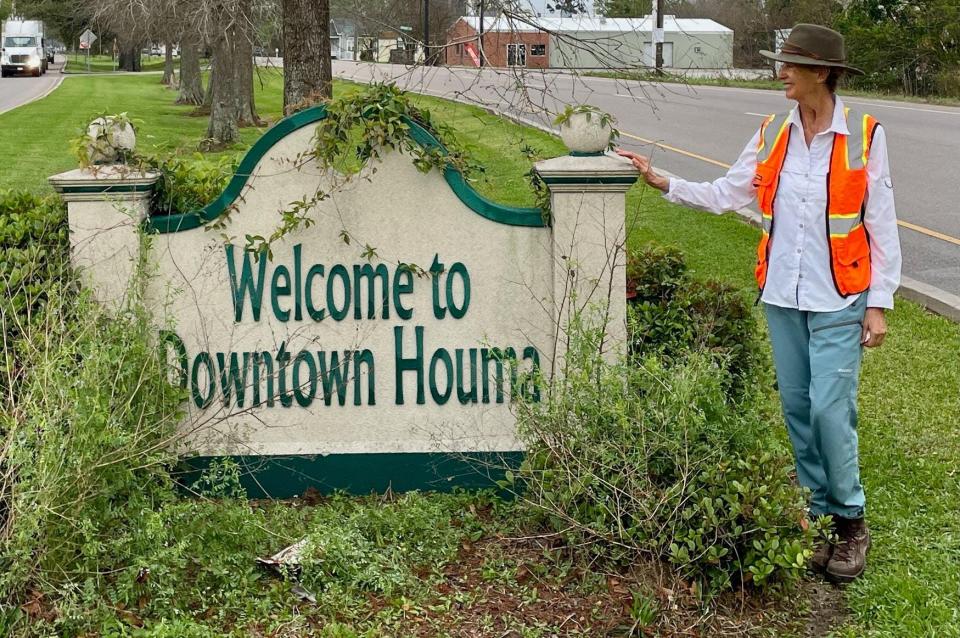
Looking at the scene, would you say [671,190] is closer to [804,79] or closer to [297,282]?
[804,79]

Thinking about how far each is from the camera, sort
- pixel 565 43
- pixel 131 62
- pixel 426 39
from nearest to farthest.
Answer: pixel 565 43
pixel 426 39
pixel 131 62

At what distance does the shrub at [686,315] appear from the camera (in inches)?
206

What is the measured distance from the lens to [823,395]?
13.9 feet

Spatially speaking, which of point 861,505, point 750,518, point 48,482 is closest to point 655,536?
point 750,518

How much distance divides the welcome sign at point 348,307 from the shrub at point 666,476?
0.59 meters

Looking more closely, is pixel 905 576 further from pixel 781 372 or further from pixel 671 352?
pixel 671 352

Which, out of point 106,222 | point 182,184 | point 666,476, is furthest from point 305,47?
point 666,476

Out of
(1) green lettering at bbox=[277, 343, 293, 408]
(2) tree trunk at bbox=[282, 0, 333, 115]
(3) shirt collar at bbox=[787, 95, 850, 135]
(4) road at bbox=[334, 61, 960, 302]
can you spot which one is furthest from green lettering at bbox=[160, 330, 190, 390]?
(2) tree trunk at bbox=[282, 0, 333, 115]

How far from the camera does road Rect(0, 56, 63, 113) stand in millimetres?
36688

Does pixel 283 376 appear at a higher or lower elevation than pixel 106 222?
lower

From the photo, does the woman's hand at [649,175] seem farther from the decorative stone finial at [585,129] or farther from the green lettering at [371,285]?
the green lettering at [371,285]

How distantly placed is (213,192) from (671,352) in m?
2.21

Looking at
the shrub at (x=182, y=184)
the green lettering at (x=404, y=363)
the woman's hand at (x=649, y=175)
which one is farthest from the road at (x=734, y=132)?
the green lettering at (x=404, y=363)

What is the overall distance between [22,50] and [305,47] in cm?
5822
